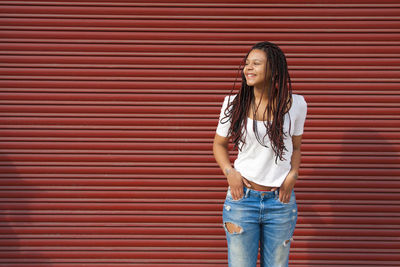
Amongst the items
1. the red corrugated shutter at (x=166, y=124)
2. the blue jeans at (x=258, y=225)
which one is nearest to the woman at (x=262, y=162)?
the blue jeans at (x=258, y=225)

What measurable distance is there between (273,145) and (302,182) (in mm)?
1409

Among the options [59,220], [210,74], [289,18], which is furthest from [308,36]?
[59,220]

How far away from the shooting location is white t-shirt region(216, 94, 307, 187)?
6.68 feet

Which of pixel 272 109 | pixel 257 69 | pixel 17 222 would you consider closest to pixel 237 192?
pixel 272 109

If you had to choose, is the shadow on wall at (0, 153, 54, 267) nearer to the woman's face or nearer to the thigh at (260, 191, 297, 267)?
the thigh at (260, 191, 297, 267)

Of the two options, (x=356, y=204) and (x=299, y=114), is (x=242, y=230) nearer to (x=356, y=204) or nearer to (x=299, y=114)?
(x=299, y=114)

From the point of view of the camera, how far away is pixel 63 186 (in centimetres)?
324

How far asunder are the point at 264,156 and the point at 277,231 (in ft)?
1.51

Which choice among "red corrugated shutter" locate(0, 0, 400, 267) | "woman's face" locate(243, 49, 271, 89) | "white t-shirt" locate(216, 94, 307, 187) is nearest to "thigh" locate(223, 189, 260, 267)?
"white t-shirt" locate(216, 94, 307, 187)

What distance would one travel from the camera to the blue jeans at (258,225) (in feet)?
6.61

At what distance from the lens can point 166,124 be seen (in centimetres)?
322

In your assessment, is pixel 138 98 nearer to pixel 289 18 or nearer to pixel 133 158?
pixel 133 158

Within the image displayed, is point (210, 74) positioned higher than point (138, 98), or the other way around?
point (210, 74)

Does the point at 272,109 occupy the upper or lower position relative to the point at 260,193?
upper
